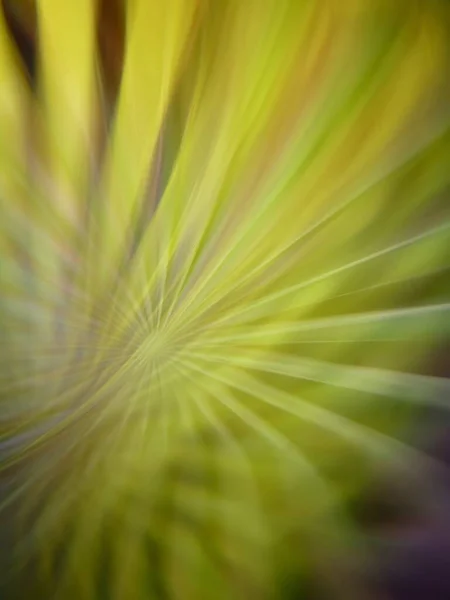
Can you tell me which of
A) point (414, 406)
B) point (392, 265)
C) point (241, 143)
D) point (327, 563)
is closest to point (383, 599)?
point (327, 563)

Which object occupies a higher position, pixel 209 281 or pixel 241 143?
pixel 241 143

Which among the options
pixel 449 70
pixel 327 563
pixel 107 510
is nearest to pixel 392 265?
pixel 449 70

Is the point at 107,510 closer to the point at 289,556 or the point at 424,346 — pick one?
the point at 289,556

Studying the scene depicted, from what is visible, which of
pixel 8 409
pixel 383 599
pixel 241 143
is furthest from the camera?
pixel 8 409

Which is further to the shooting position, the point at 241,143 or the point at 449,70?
the point at 241,143

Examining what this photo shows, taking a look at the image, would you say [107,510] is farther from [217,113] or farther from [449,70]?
[449,70]

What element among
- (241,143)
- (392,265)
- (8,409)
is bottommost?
(8,409)

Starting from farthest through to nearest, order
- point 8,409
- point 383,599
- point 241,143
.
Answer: point 8,409 → point 241,143 → point 383,599
